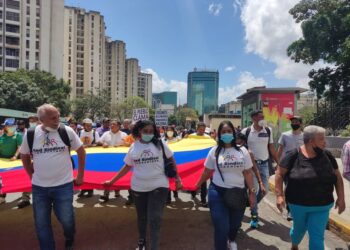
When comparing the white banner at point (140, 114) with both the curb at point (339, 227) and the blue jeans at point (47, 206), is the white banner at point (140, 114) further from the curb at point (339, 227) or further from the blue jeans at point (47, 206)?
the blue jeans at point (47, 206)

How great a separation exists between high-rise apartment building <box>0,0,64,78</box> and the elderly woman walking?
77.8 meters

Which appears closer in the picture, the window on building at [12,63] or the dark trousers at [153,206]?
the dark trousers at [153,206]

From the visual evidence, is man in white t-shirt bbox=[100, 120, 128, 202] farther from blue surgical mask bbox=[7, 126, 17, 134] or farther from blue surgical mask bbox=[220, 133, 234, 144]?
blue surgical mask bbox=[220, 133, 234, 144]

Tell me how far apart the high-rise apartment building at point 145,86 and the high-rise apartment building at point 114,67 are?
31.8 meters

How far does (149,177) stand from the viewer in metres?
4.25

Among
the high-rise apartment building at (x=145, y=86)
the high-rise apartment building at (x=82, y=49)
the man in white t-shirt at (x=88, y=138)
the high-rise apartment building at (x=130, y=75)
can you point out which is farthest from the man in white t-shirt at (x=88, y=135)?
the high-rise apartment building at (x=145, y=86)

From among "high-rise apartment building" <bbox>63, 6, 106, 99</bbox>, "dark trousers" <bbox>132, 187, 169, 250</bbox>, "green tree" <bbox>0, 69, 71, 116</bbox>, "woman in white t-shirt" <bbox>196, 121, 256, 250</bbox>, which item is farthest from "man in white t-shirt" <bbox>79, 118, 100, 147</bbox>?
"high-rise apartment building" <bbox>63, 6, 106, 99</bbox>

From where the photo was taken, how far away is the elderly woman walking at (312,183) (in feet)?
12.2

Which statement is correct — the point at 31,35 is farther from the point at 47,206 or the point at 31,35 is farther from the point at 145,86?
the point at 145,86

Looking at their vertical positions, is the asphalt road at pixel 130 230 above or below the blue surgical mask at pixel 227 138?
below

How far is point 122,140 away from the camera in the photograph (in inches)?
295

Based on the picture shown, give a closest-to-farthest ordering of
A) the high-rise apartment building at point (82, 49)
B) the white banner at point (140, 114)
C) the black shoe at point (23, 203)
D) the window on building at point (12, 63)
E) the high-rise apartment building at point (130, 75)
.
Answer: the black shoe at point (23, 203)
the white banner at point (140, 114)
the window on building at point (12, 63)
the high-rise apartment building at point (82, 49)
the high-rise apartment building at point (130, 75)

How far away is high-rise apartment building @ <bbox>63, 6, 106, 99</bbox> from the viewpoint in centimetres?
11356

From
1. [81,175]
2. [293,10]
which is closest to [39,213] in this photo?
[81,175]
